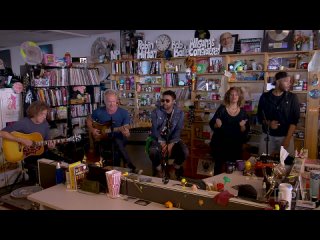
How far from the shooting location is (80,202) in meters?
1.93

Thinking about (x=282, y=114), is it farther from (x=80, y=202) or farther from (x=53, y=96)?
(x=53, y=96)

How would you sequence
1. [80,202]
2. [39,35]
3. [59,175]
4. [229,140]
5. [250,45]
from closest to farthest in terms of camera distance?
1. [80,202]
2. [59,175]
3. [229,140]
4. [250,45]
5. [39,35]

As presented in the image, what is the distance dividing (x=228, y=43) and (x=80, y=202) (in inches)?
155

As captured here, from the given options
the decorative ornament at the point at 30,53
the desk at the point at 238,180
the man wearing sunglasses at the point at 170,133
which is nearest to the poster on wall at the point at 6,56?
the decorative ornament at the point at 30,53

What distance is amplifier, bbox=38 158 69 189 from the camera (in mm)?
2441

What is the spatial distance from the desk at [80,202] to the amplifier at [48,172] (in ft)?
0.99

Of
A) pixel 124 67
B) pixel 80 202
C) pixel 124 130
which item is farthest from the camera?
pixel 124 67

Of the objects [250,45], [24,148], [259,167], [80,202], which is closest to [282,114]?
[259,167]

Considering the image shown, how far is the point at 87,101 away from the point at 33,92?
1.27m

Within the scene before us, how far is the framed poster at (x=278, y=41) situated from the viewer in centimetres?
438

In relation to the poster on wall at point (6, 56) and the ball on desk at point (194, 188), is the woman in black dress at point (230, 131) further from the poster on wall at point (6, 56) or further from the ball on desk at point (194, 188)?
the poster on wall at point (6, 56)
